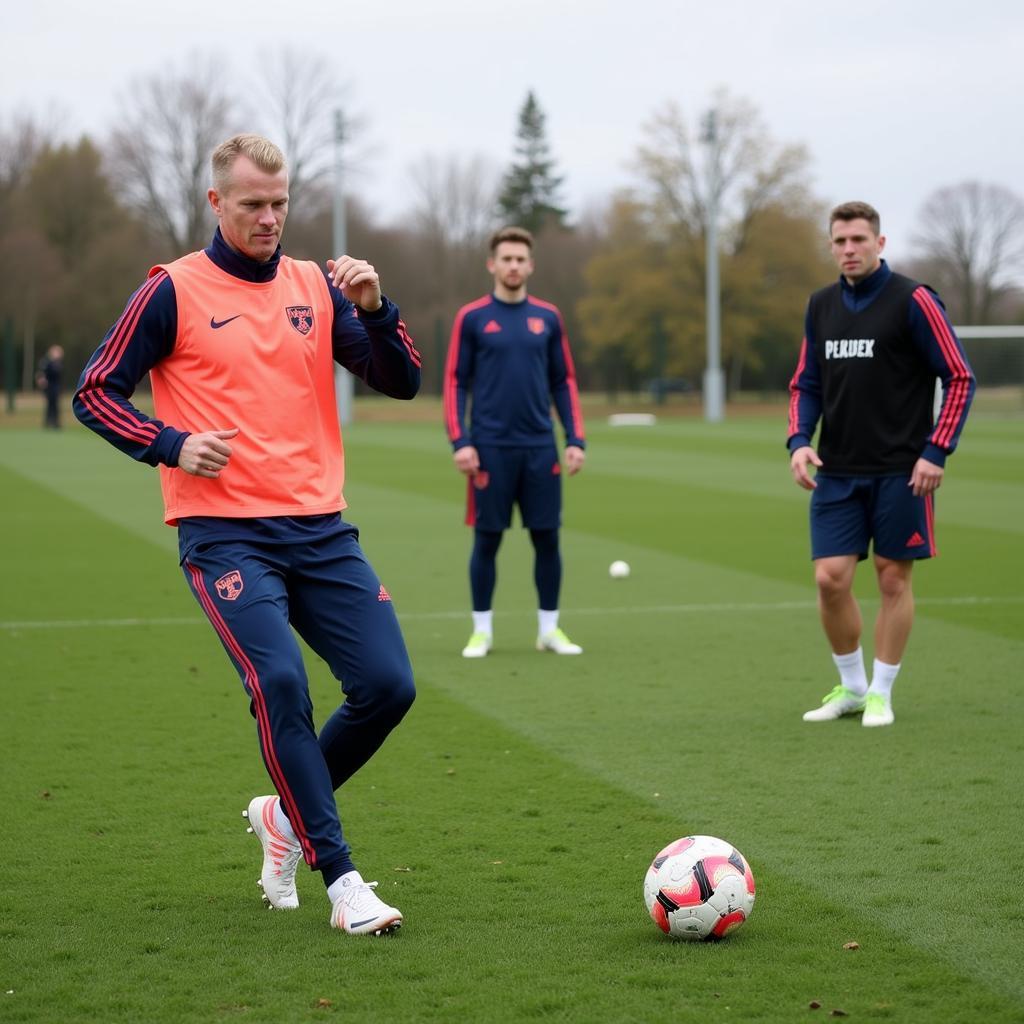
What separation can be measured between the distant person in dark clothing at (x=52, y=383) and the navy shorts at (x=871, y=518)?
3376cm

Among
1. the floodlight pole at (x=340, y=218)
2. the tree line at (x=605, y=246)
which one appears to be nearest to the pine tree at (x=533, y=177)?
the tree line at (x=605, y=246)

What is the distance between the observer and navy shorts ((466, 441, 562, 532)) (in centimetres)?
909

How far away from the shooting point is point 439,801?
19.6 ft

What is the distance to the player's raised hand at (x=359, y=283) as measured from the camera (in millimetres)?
4523

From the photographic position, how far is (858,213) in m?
6.98

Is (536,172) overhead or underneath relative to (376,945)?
overhead

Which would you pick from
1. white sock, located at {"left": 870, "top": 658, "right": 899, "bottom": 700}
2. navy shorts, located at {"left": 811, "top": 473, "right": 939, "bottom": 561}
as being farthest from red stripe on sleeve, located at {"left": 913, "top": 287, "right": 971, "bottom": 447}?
white sock, located at {"left": 870, "top": 658, "right": 899, "bottom": 700}

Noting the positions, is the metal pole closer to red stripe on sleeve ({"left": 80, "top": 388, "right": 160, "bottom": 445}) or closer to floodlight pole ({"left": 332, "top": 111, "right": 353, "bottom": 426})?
floodlight pole ({"left": 332, "top": 111, "right": 353, "bottom": 426})

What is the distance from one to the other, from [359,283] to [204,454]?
69 cm

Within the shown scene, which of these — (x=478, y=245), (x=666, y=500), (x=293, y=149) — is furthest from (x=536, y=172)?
(x=666, y=500)

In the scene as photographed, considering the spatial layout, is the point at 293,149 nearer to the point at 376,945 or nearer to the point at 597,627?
the point at 597,627

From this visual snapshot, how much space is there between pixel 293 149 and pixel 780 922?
62431 mm

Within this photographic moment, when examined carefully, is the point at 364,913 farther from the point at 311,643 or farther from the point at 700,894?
the point at 700,894

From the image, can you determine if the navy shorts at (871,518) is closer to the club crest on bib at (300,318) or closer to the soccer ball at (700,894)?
the soccer ball at (700,894)
